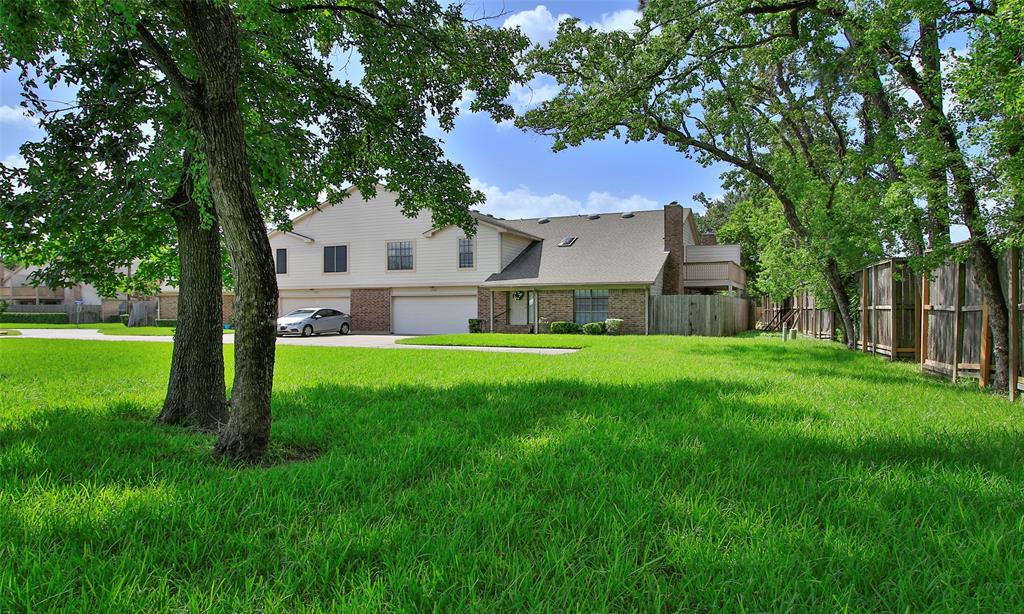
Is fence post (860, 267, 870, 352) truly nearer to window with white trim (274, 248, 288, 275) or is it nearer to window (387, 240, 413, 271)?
window (387, 240, 413, 271)

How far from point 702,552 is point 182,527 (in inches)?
98.2

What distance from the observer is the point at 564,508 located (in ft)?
9.16

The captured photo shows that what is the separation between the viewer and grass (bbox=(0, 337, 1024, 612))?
2.05 metres

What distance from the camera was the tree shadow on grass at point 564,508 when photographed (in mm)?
2117

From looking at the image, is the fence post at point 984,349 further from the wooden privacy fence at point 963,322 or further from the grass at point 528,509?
the grass at point 528,509

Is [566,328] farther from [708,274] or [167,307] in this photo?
[167,307]

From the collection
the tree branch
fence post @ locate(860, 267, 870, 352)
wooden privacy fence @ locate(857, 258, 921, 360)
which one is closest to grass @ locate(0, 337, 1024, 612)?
the tree branch

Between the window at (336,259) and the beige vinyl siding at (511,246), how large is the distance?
785 cm

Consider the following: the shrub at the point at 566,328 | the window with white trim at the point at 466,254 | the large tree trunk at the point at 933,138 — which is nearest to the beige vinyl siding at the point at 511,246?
the window with white trim at the point at 466,254

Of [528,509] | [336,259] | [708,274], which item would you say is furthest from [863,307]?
[336,259]

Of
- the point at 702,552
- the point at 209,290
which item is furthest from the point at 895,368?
the point at 209,290

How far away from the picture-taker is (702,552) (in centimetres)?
231

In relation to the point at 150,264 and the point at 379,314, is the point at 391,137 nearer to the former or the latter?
the point at 150,264

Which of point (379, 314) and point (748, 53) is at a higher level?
point (748, 53)
